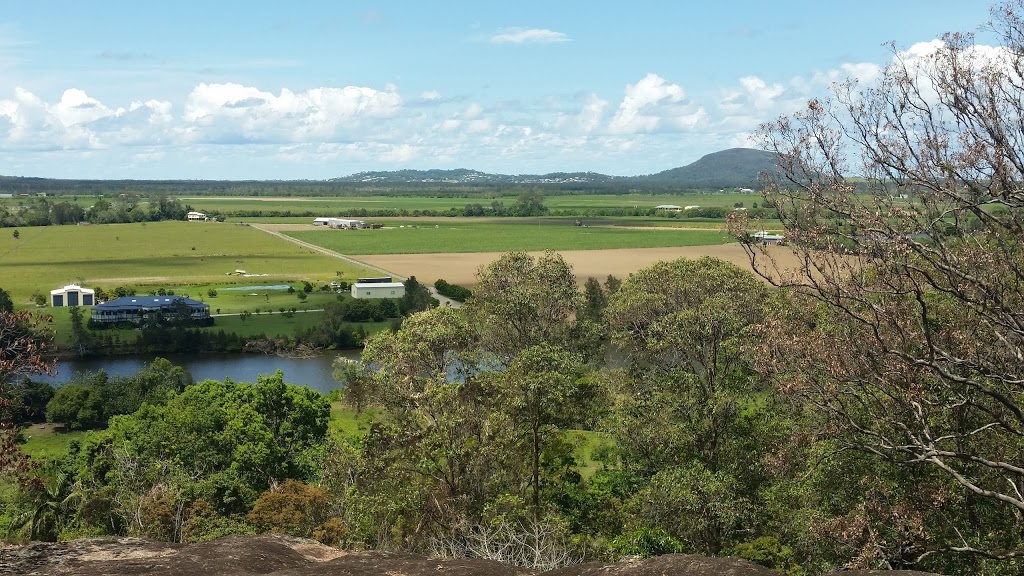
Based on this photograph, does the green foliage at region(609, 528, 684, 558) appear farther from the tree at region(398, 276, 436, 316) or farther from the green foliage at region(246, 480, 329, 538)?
the tree at region(398, 276, 436, 316)

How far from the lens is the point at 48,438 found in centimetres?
4100

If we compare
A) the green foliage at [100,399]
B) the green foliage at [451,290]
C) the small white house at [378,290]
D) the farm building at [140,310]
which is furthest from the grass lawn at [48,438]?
the green foliage at [451,290]

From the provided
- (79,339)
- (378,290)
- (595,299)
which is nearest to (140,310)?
(79,339)

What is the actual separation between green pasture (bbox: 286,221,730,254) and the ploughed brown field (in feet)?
13.2

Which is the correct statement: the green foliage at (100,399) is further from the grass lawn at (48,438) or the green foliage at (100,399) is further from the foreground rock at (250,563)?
the foreground rock at (250,563)

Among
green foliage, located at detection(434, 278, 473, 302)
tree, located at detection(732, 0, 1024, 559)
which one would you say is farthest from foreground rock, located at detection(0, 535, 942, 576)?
green foliage, located at detection(434, 278, 473, 302)

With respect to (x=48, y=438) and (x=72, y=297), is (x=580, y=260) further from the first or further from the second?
(x=48, y=438)

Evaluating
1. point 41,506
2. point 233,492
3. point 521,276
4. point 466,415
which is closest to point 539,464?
point 466,415

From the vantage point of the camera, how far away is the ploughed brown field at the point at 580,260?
282 ft

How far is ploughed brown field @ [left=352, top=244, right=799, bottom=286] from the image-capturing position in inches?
3388

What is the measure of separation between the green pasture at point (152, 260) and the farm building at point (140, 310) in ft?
18.9

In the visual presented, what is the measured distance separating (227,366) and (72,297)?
80.9 feet

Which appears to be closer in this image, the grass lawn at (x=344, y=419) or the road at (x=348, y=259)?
the grass lawn at (x=344, y=419)

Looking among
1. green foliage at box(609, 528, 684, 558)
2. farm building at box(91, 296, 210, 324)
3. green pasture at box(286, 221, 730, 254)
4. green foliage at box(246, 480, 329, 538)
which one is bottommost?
farm building at box(91, 296, 210, 324)
